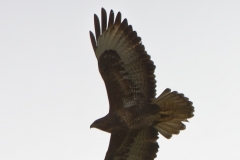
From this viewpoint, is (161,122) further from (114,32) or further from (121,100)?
(114,32)

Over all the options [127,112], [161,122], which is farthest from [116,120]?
[161,122]

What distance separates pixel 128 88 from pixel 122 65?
467 millimetres

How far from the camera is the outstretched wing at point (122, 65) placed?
1065 cm

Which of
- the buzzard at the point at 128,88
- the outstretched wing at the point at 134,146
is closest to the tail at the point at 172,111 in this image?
the buzzard at the point at 128,88

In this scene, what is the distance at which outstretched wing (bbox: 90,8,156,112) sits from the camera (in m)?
10.6

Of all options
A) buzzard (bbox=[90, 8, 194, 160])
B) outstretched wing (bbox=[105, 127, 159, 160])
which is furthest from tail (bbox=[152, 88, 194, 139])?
outstretched wing (bbox=[105, 127, 159, 160])

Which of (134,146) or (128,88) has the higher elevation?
(128,88)

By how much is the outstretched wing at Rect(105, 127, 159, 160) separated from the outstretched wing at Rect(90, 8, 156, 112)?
2.24 ft

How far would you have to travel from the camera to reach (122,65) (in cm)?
1075

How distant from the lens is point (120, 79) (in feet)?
35.2

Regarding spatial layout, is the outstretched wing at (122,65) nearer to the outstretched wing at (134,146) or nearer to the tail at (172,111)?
the tail at (172,111)

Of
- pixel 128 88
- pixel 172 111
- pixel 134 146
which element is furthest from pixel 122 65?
pixel 134 146

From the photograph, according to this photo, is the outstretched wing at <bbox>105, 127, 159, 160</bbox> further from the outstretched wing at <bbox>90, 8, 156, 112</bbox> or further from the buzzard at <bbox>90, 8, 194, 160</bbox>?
the outstretched wing at <bbox>90, 8, 156, 112</bbox>

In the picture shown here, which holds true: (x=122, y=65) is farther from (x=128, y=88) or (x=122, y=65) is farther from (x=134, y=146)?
(x=134, y=146)
